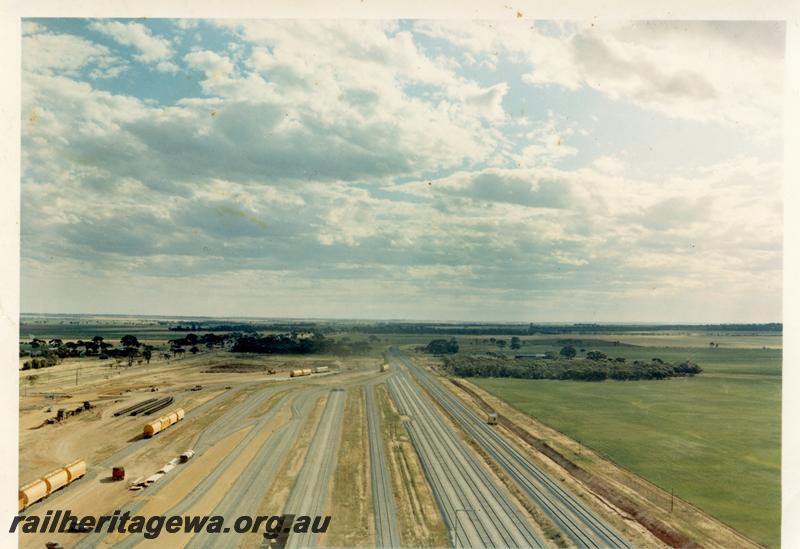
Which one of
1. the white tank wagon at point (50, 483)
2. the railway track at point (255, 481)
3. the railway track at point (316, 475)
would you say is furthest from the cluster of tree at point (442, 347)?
the white tank wagon at point (50, 483)

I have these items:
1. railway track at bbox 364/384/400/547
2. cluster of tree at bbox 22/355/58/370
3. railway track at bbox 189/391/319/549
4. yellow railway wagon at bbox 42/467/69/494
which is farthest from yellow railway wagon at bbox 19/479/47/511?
railway track at bbox 364/384/400/547

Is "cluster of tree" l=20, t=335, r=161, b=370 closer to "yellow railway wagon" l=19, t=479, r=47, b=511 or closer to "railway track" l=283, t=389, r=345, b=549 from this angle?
"yellow railway wagon" l=19, t=479, r=47, b=511

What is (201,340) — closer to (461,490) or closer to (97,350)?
(97,350)

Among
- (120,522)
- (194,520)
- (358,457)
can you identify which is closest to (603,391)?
(358,457)

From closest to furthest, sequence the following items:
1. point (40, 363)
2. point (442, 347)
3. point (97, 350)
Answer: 1. point (40, 363)
2. point (442, 347)
3. point (97, 350)

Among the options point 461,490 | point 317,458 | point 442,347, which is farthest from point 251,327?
point 461,490

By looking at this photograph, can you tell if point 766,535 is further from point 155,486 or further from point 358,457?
point 155,486
